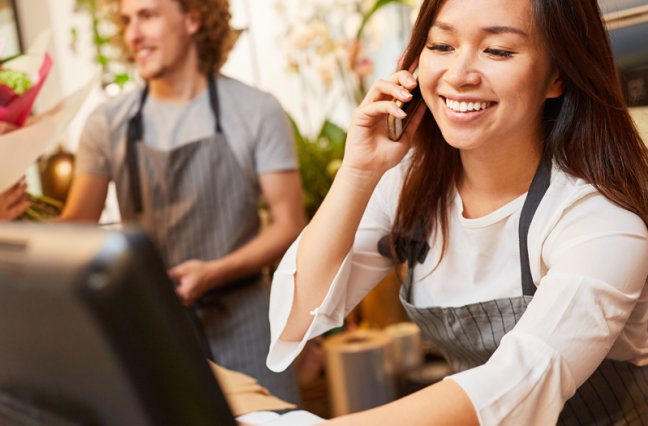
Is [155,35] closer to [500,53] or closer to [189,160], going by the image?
[189,160]

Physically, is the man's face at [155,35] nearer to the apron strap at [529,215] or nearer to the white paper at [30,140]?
the white paper at [30,140]

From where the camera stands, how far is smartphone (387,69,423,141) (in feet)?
4.38

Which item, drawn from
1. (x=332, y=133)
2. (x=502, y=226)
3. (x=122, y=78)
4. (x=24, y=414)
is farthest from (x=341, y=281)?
(x=332, y=133)

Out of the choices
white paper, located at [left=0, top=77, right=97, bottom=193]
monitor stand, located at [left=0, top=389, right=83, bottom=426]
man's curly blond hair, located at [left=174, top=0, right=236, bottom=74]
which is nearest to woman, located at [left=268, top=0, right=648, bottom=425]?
monitor stand, located at [left=0, top=389, right=83, bottom=426]

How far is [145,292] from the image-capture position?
0.50m

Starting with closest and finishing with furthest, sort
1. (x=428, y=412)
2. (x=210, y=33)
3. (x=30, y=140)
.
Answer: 1. (x=428, y=412)
2. (x=30, y=140)
3. (x=210, y=33)

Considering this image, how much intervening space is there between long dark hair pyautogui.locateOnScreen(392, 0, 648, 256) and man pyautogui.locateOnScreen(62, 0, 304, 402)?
1.06 metres

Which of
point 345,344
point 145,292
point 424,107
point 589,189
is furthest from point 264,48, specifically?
point 145,292

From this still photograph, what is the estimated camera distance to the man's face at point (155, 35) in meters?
2.31

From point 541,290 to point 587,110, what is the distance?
31 cm

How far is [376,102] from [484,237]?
253 millimetres

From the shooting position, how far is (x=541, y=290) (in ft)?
3.43

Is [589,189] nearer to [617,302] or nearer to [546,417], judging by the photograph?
[617,302]

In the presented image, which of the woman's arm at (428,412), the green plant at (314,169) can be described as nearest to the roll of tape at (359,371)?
the green plant at (314,169)
